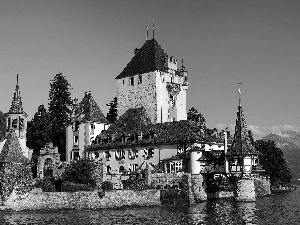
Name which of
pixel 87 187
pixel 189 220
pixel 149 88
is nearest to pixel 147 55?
pixel 149 88

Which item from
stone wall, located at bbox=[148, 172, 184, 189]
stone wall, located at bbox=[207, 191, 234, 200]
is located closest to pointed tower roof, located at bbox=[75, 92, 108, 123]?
stone wall, located at bbox=[148, 172, 184, 189]

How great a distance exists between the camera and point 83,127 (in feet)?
303

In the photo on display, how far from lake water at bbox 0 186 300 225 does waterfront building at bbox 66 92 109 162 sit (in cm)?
3262

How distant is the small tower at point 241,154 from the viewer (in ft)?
235

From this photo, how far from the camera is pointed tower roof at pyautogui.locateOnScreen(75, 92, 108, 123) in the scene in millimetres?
93312

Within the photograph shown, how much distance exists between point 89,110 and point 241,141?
31586 millimetres

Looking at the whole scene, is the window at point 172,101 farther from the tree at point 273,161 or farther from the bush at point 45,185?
the bush at point 45,185

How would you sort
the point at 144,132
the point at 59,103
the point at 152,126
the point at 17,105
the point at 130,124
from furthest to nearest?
the point at 59,103 < the point at 130,124 < the point at 152,126 < the point at 144,132 < the point at 17,105

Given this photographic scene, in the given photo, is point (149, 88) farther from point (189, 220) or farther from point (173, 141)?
point (189, 220)

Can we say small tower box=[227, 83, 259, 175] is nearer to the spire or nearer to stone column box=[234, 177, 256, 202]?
the spire

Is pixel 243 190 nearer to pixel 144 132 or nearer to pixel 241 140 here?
pixel 241 140

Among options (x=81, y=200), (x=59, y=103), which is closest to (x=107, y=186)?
(x=81, y=200)

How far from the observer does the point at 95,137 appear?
9269 centimetres

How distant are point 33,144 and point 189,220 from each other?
55.6m
